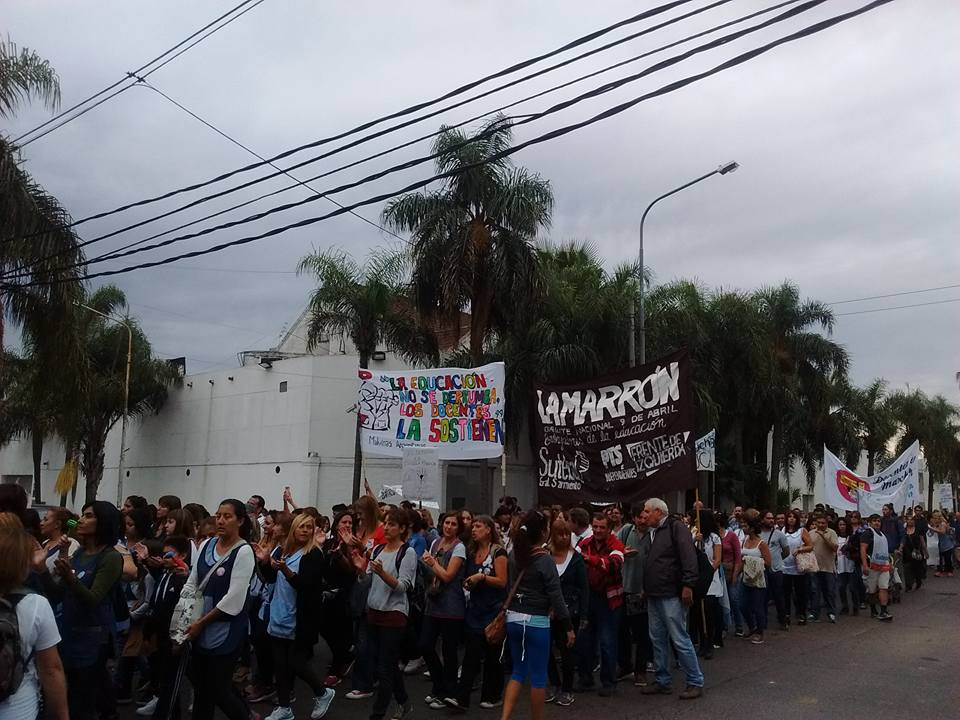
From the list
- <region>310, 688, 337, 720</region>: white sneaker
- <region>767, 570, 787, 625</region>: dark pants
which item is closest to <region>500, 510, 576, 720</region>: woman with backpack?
<region>310, 688, 337, 720</region>: white sneaker

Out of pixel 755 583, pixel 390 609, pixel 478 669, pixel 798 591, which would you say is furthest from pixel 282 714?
pixel 798 591

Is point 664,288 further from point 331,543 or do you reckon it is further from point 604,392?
point 331,543

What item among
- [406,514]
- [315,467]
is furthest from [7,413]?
[406,514]

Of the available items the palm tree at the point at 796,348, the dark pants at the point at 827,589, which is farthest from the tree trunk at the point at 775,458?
the dark pants at the point at 827,589

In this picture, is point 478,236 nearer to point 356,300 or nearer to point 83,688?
point 356,300

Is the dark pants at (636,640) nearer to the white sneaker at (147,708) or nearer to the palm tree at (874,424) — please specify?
the white sneaker at (147,708)

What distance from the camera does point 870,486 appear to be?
1983 cm

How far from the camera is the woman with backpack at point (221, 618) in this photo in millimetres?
5984

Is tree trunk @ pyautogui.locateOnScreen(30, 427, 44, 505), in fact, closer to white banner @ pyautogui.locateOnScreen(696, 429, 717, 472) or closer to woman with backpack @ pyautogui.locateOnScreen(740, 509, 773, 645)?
white banner @ pyautogui.locateOnScreen(696, 429, 717, 472)

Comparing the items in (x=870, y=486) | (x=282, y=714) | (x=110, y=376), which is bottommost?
(x=282, y=714)

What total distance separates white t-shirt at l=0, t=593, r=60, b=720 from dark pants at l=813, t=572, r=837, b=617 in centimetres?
1296

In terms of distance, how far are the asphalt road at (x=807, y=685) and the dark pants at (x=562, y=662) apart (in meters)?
0.22

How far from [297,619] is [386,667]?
81cm

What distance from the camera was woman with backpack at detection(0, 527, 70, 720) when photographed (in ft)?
12.0
